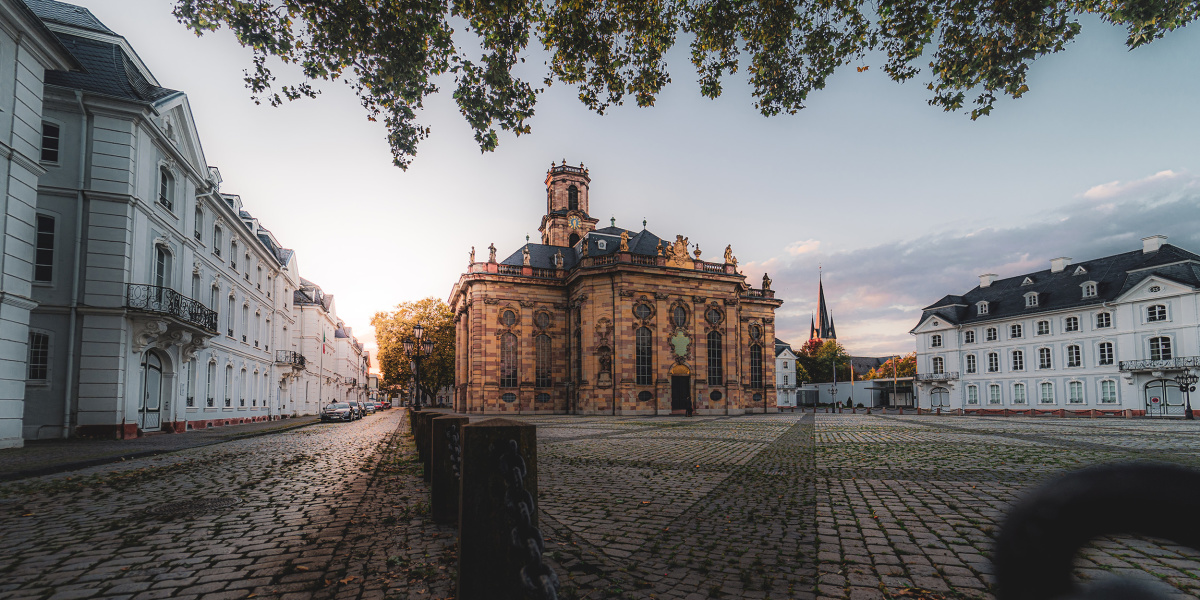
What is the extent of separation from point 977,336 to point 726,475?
53112 millimetres

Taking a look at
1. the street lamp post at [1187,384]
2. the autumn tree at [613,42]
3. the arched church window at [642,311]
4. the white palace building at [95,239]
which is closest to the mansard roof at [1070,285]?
the street lamp post at [1187,384]

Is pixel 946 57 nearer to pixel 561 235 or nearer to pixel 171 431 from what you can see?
pixel 171 431

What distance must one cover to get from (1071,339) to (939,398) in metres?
12.5

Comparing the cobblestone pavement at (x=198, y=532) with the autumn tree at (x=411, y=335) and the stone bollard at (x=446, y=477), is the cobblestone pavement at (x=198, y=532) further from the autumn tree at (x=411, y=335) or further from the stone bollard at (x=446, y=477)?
the autumn tree at (x=411, y=335)

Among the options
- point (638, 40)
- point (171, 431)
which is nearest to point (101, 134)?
point (171, 431)

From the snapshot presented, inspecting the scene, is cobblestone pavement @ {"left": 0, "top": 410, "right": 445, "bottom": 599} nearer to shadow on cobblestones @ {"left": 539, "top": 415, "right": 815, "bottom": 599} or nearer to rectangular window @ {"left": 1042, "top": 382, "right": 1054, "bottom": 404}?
shadow on cobblestones @ {"left": 539, "top": 415, "right": 815, "bottom": 599}

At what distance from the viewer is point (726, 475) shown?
930cm

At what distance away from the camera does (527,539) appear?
8.02 ft

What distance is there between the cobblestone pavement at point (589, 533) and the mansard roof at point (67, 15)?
15.3 m

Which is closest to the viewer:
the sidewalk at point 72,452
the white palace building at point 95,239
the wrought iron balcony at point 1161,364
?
the sidewalk at point 72,452

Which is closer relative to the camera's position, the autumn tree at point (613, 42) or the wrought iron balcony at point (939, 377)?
the autumn tree at point (613, 42)

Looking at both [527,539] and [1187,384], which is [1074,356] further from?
[527,539]

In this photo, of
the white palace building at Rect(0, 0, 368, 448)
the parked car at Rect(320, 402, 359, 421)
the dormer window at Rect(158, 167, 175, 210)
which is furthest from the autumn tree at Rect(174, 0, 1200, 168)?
the parked car at Rect(320, 402, 359, 421)

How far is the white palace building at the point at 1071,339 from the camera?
3928 cm
